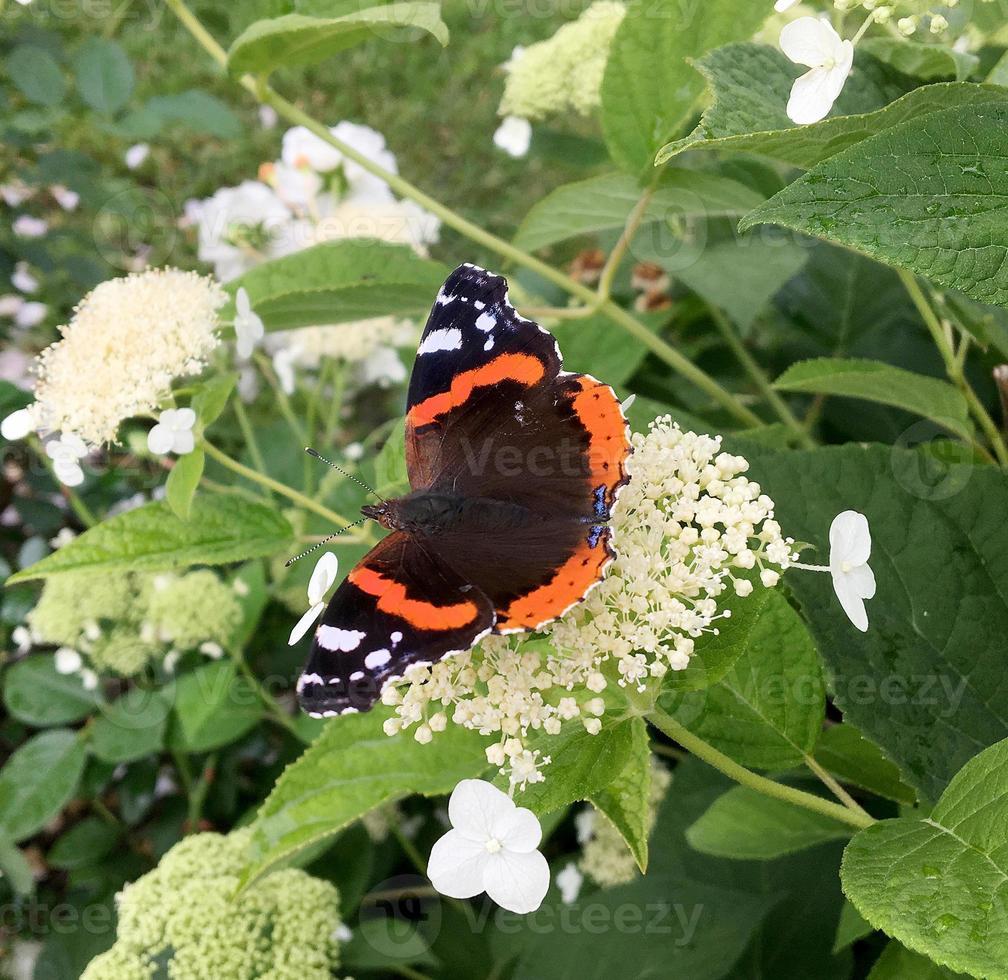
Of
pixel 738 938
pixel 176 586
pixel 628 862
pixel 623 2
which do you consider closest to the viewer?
pixel 738 938

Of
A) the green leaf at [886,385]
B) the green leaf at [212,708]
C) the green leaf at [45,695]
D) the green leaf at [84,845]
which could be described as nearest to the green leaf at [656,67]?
the green leaf at [886,385]

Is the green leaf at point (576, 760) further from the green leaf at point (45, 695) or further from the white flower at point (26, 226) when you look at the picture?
the white flower at point (26, 226)

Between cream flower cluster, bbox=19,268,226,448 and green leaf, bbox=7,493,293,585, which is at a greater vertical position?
cream flower cluster, bbox=19,268,226,448

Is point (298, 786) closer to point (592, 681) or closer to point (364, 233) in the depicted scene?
point (592, 681)

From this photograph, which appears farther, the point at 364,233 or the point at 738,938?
the point at 364,233

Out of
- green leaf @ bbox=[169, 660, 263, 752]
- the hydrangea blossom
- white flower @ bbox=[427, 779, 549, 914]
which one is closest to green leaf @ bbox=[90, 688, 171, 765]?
green leaf @ bbox=[169, 660, 263, 752]

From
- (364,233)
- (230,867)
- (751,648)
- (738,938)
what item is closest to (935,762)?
(751,648)

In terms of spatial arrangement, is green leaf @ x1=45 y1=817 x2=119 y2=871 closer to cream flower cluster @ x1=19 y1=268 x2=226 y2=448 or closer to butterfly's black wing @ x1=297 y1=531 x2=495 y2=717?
cream flower cluster @ x1=19 y1=268 x2=226 y2=448

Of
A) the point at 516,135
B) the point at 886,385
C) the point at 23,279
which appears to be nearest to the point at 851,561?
the point at 886,385
